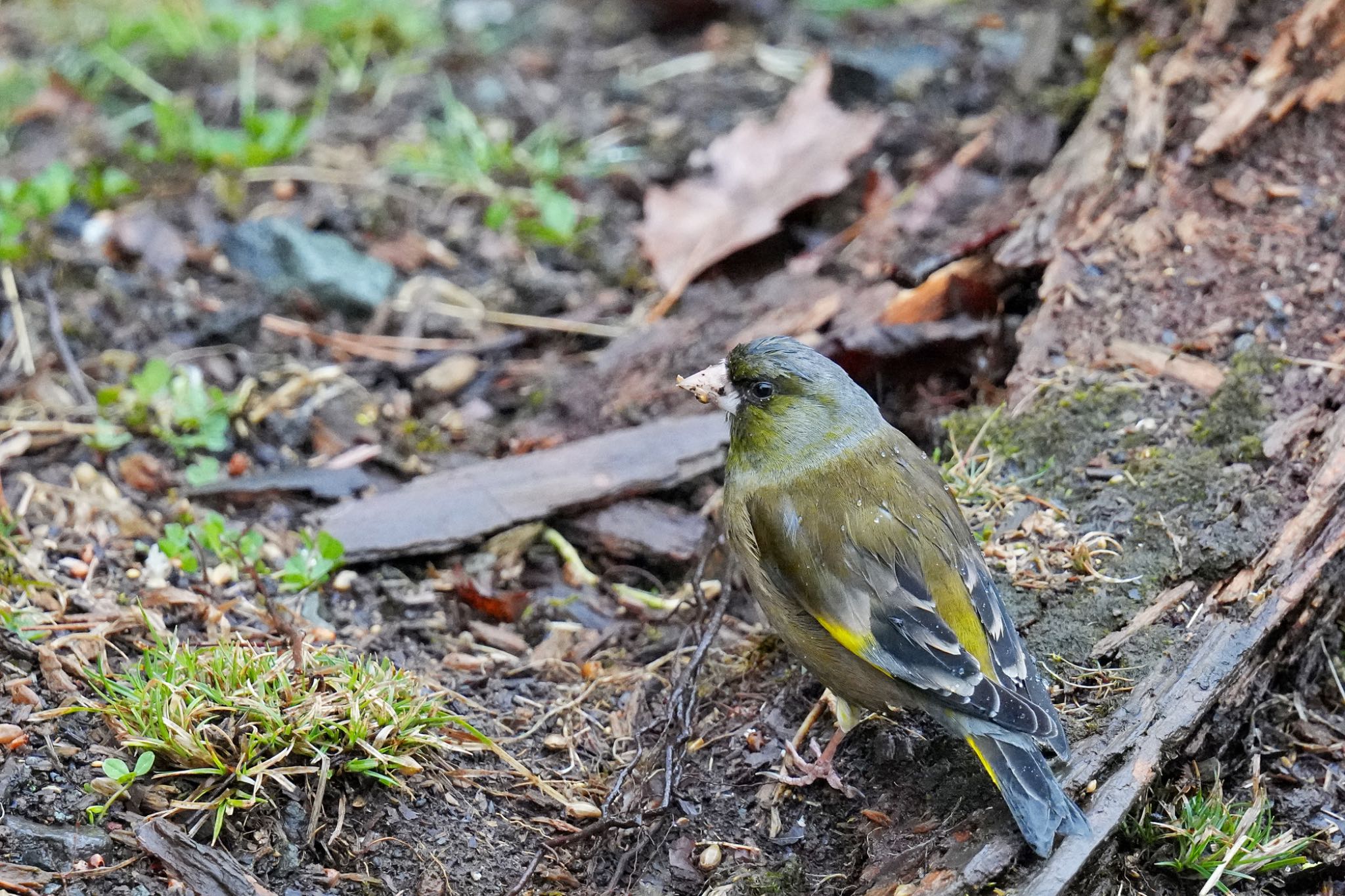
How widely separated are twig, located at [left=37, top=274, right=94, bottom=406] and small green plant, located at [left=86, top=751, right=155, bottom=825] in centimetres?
213

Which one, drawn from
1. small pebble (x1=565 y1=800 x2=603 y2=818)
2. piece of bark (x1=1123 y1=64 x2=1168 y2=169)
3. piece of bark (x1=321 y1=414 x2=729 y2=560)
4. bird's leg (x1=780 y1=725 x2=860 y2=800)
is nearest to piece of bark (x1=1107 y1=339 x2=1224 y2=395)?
piece of bark (x1=1123 y1=64 x2=1168 y2=169)

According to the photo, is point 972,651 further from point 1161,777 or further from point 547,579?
point 547,579

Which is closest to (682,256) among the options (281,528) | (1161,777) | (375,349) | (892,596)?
(375,349)

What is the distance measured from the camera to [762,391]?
400cm

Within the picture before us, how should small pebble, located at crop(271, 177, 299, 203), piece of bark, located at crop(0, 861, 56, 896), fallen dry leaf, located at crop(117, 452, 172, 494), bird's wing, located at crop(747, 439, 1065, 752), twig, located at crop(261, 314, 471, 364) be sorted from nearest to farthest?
piece of bark, located at crop(0, 861, 56, 896)
bird's wing, located at crop(747, 439, 1065, 752)
fallen dry leaf, located at crop(117, 452, 172, 494)
twig, located at crop(261, 314, 471, 364)
small pebble, located at crop(271, 177, 299, 203)

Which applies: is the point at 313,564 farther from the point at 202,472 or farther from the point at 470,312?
the point at 470,312

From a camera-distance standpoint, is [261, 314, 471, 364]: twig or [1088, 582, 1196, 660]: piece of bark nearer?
[1088, 582, 1196, 660]: piece of bark

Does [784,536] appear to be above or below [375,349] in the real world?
above

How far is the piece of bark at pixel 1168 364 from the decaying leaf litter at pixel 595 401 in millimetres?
12

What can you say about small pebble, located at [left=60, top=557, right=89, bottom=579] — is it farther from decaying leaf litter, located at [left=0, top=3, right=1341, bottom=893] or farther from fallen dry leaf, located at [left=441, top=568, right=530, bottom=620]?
fallen dry leaf, located at [left=441, top=568, right=530, bottom=620]

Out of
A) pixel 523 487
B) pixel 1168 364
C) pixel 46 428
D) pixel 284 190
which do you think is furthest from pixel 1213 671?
pixel 284 190

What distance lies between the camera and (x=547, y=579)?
449 cm

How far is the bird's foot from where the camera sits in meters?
3.41

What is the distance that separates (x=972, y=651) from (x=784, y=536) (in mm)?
631
